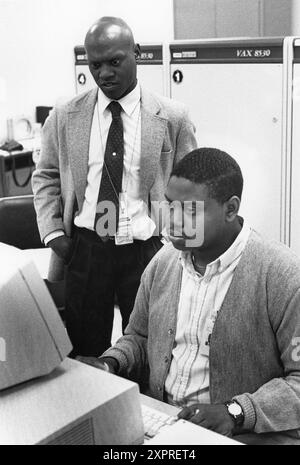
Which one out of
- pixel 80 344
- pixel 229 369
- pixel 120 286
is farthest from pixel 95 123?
pixel 229 369

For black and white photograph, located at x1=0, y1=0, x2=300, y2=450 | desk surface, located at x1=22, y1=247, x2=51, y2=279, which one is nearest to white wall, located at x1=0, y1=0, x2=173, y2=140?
black and white photograph, located at x1=0, y1=0, x2=300, y2=450

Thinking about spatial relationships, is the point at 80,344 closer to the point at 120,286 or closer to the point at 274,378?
the point at 120,286

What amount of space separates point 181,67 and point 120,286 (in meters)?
1.57

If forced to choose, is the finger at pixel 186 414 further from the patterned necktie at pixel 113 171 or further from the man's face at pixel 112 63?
the man's face at pixel 112 63

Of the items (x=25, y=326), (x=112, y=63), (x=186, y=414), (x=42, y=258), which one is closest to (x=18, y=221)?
(x=42, y=258)

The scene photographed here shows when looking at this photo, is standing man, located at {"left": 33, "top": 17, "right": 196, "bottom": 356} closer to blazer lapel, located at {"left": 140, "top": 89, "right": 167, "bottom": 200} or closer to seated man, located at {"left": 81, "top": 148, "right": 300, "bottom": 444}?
blazer lapel, located at {"left": 140, "top": 89, "right": 167, "bottom": 200}

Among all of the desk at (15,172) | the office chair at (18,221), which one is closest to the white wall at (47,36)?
the desk at (15,172)

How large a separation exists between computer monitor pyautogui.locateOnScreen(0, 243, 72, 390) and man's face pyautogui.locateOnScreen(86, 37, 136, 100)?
0.98 metres

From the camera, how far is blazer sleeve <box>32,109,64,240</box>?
6.66 ft

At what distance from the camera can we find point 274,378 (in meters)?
1.30

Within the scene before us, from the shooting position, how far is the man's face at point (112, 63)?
182cm

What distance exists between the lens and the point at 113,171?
195 centimetres

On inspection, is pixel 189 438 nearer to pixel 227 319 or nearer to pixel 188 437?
pixel 188 437

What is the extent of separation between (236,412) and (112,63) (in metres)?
1.08
